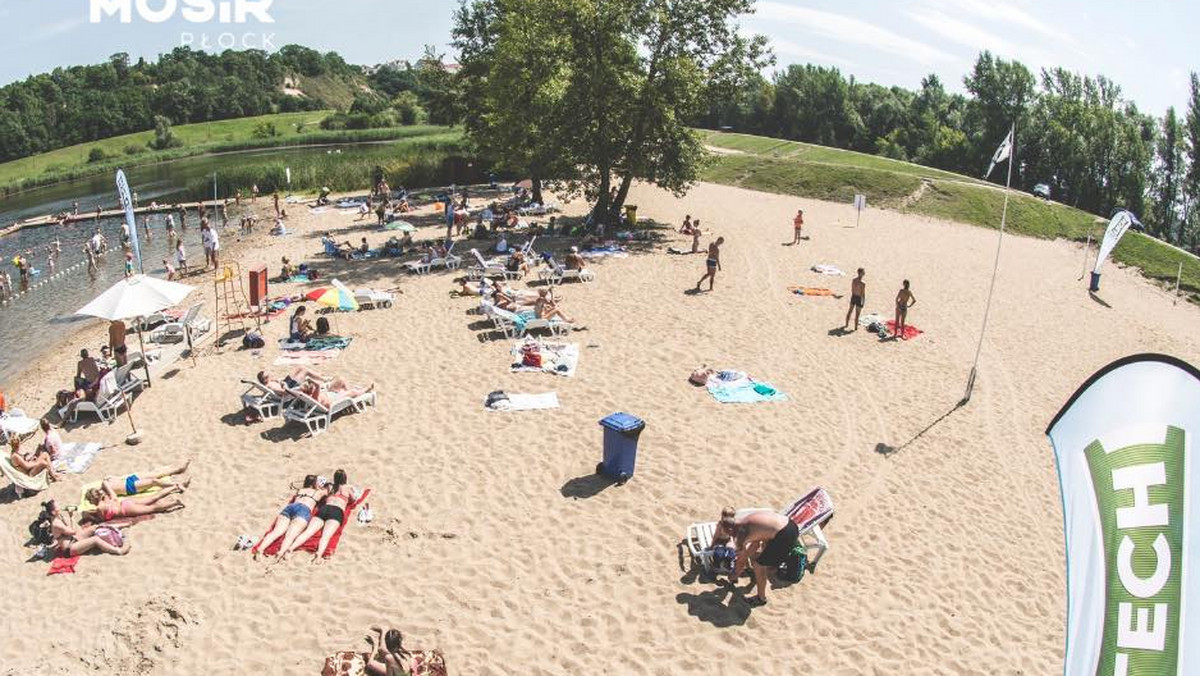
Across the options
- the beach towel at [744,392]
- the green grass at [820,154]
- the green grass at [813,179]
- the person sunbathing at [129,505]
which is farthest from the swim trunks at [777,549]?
the green grass at [820,154]

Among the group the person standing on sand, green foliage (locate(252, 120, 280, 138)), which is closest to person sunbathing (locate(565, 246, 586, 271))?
the person standing on sand

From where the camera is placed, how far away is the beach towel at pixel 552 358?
14.4m

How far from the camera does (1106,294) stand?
2480 centimetres

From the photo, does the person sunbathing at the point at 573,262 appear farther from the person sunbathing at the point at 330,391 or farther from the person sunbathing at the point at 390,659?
the person sunbathing at the point at 390,659

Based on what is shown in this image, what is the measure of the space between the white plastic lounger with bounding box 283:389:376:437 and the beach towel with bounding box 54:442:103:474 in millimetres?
2882

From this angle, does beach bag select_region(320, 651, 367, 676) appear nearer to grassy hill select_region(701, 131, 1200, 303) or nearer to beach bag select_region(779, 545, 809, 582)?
beach bag select_region(779, 545, 809, 582)

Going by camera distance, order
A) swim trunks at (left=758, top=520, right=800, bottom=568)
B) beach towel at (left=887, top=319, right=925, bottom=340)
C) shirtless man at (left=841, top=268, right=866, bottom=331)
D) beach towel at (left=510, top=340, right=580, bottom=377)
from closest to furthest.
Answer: swim trunks at (left=758, top=520, right=800, bottom=568) → beach towel at (left=510, top=340, right=580, bottom=377) → shirtless man at (left=841, top=268, right=866, bottom=331) → beach towel at (left=887, top=319, right=925, bottom=340)

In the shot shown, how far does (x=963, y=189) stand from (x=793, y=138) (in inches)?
1509

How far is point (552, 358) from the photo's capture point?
14922 mm

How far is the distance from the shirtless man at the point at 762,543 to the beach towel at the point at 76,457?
32.3ft

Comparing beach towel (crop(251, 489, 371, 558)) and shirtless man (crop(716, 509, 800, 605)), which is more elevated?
shirtless man (crop(716, 509, 800, 605))

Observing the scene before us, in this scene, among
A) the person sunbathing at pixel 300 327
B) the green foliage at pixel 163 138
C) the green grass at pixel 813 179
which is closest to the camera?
the person sunbathing at pixel 300 327

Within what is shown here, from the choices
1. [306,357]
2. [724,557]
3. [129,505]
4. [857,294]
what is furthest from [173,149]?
[724,557]

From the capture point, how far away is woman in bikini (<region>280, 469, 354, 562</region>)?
8.98 metres
